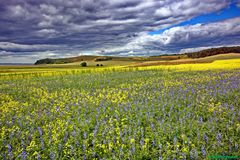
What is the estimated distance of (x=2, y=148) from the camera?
6.39 metres

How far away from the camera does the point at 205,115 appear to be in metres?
8.23

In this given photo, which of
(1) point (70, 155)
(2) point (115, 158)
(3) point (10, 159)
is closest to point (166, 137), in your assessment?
(2) point (115, 158)

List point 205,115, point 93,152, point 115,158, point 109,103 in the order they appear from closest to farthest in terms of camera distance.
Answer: point 115,158 < point 93,152 < point 205,115 < point 109,103

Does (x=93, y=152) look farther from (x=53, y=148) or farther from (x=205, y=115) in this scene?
(x=205, y=115)

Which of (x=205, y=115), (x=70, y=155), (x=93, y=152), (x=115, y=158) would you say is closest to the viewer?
(x=115, y=158)

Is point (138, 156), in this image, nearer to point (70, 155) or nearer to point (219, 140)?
point (70, 155)

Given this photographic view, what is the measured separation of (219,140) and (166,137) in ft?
4.48

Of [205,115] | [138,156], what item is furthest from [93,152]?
[205,115]

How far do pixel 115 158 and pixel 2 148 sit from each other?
146 inches

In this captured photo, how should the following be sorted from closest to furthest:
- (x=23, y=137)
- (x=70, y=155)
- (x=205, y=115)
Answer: (x=70, y=155), (x=23, y=137), (x=205, y=115)

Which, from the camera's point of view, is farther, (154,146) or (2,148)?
(2,148)

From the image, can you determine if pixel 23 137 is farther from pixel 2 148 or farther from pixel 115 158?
pixel 115 158

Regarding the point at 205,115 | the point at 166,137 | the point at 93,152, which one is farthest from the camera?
the point at 205,115

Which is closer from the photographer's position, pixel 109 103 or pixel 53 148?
pixel 53 148
